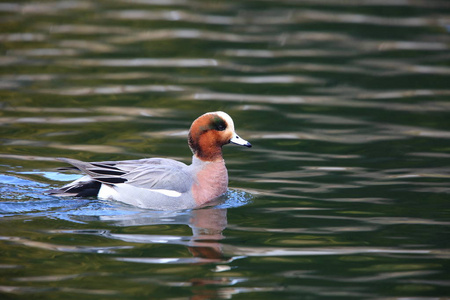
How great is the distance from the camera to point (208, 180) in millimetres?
7586

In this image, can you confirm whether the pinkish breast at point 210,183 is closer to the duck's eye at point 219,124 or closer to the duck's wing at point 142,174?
the duck's wing at point 142,174

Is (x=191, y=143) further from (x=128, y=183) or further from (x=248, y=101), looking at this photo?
(x=248, y=101)

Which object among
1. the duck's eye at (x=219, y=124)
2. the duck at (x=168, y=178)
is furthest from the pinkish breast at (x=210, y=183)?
the duck's eye at (x=219, y=124)

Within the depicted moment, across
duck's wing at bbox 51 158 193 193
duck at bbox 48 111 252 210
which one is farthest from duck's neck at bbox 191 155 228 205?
duck's wing at bbox 51 158 193 193

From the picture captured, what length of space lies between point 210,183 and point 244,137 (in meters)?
2.11

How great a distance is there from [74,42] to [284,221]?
27.1 feet

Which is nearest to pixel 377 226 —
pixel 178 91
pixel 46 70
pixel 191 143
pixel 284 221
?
pixel 284 221

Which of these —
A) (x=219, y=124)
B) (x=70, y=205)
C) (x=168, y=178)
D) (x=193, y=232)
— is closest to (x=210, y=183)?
(x=168, y=178)

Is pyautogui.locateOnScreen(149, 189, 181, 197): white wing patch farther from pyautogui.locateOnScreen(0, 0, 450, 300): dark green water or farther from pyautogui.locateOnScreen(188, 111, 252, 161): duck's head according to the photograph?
pyautogui.locateOnScreen(188, 111, 252, 161): duck's head

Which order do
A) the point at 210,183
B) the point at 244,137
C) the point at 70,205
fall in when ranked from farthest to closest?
1. the point at 244,137
2. the point at 210,183
3. the point at 70,205

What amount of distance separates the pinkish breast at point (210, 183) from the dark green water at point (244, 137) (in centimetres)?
13

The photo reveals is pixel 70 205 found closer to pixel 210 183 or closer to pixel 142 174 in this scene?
pixel 142 174

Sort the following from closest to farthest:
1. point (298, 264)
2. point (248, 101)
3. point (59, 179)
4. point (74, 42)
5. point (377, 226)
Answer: point (298, 264) < point (377, 226) < point (59, 179) < point (248, 101) < point (74, 42)

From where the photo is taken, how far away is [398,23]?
15297 mm
